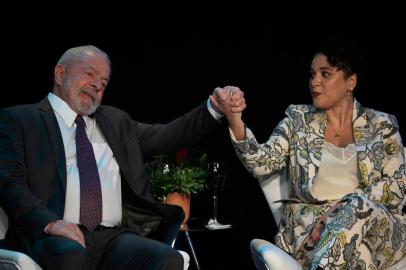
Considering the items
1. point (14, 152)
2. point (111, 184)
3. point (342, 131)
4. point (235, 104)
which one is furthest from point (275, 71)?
point (14, 152)

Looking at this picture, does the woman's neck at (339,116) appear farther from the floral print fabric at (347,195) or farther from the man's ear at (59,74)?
the man's ear at (59,74)

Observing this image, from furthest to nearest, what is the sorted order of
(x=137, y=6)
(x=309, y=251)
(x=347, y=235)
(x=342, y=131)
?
1. (x=137, y=6)
2. (x=342, y=131)
3. (x=309, y=251)
4. (x=347, y=235)

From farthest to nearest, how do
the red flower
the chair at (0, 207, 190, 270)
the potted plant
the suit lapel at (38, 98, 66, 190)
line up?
the red flower
the potted plant
the suit lapel at (38, 98, 66, 190)
the chair at (0, 207, 190, 270)

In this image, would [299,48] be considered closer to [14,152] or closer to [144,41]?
[144,41]

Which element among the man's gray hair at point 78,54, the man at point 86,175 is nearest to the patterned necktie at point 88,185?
the man at point 86,175

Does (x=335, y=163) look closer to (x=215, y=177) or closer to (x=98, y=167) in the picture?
(x=215, y=177)

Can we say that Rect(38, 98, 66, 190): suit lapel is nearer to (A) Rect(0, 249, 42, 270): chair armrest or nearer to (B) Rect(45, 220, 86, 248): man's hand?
(B) Rect(45, 220, 86, 248): man's hand

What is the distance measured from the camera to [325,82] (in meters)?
3.50

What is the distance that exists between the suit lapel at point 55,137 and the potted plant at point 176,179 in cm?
90

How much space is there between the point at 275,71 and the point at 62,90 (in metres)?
1.68

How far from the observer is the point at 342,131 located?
11.8ft

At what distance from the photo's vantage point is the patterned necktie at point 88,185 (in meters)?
3.13

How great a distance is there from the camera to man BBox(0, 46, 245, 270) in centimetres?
292

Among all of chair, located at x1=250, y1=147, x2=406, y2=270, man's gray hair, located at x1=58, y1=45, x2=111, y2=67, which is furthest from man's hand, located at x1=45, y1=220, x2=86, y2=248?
man's gray hair, located at x1=58, y1=45, x2=111, y2=67
